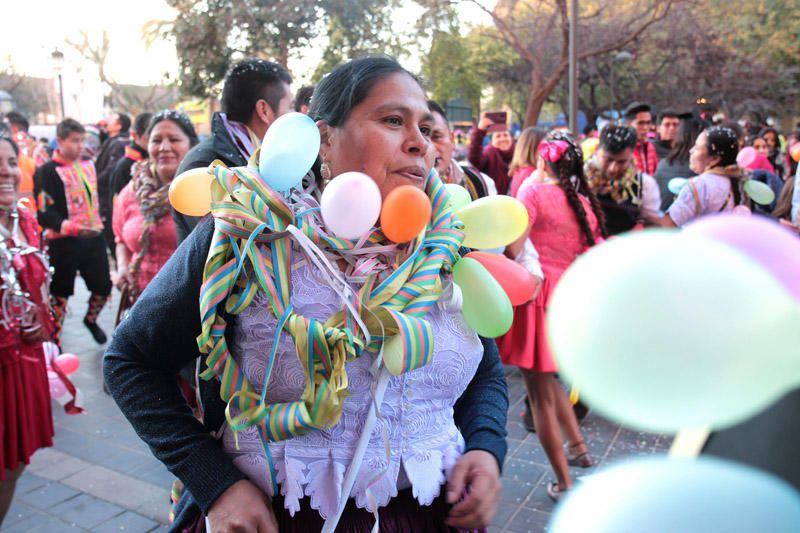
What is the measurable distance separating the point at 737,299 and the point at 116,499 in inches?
146

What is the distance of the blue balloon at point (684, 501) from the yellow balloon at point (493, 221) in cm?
108

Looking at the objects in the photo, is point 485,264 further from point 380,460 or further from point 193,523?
point 193,523

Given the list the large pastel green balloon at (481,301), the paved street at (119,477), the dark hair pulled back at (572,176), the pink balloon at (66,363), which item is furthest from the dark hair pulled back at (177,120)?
the large pastel green balloon at (481,301)

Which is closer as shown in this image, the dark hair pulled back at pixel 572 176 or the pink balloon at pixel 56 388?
the pink balloon at pixel 56 388

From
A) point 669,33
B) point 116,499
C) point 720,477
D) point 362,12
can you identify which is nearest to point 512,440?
point 116,499

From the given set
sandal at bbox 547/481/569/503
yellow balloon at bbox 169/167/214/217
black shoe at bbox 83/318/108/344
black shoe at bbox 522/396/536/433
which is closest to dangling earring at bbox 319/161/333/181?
yellow balloon at bbox 169/167/214/217

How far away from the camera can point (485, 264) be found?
5.63ft

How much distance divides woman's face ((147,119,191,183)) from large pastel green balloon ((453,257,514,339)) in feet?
8.93

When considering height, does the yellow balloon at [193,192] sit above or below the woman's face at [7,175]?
above

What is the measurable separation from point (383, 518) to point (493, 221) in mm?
807

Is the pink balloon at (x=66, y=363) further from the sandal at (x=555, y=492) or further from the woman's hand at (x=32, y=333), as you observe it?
the sandal at (x=555, y=492)

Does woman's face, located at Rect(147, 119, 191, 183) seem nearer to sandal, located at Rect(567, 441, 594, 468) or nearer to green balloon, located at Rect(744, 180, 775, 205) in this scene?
sandal, located at Rect(567, 441, 594, 468)

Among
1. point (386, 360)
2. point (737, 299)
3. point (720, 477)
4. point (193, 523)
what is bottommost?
point (193, 523)

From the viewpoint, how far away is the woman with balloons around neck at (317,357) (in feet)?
4.31
